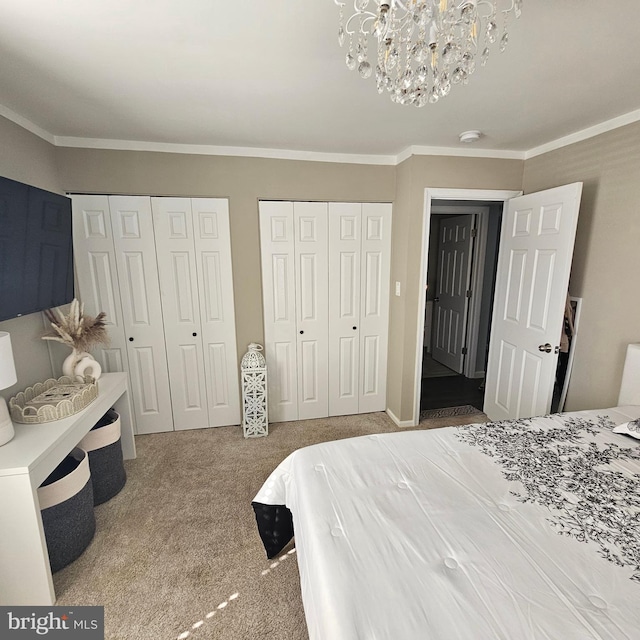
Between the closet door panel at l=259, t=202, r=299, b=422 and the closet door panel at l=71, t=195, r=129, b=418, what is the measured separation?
1.17 metres

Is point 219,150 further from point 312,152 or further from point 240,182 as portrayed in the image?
point 312,152

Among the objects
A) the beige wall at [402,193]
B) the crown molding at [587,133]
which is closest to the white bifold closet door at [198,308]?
the beige wall at [402,193]

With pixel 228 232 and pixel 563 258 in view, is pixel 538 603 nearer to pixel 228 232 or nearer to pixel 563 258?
pixel 563 258

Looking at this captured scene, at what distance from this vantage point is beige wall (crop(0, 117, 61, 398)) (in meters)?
2.00

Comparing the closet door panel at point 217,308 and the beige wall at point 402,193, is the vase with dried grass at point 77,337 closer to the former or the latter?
the beige wall at point 402,193

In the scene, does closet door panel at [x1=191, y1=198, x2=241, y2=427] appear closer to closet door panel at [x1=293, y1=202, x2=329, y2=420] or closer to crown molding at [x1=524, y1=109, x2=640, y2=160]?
closet door panel at [x1=293, y1=202, x2=329, y2=420]

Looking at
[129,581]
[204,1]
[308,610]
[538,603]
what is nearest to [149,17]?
[204,1]

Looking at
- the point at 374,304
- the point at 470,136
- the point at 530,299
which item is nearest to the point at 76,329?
the point at 374,304

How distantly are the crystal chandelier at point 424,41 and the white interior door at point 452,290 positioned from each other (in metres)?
3.38

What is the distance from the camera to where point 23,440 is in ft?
5.23

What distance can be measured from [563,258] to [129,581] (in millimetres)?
3127

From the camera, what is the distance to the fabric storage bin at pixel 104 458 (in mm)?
2131

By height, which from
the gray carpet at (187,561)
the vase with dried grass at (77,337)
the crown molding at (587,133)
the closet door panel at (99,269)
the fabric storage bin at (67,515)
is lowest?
the gray carpet at (187,561)

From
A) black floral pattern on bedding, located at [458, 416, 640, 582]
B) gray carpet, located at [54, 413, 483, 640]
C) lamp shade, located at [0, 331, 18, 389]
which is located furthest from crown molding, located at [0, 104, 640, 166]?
gray carpet, located at [54, 413, 483, 640]
